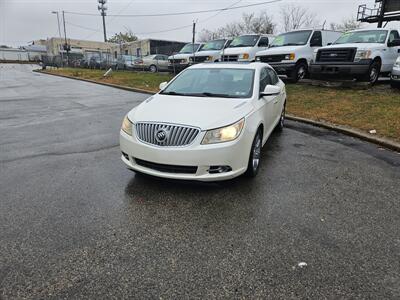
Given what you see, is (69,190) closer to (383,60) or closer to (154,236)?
(154,236)

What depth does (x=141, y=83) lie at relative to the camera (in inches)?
667

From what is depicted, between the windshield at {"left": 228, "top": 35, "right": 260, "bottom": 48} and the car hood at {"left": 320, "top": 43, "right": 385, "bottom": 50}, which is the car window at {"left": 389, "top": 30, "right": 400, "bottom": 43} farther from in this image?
the windshield at {"left": 228, "top": 35, "right": 260, "bottom": 48}

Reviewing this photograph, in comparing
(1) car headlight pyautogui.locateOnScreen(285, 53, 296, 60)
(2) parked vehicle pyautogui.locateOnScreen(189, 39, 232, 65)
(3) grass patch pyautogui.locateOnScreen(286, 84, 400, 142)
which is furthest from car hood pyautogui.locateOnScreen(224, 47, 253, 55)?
(3) grass patch pyautogui.locateOnScreen(286, 84, 400, 142)

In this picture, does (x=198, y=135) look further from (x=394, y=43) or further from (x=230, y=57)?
(x=230, y=57)

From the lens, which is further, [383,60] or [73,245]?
[383,60]

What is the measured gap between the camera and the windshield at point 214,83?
473 centimetres

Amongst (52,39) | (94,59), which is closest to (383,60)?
(94,59)

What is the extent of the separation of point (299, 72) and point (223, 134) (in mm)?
10555

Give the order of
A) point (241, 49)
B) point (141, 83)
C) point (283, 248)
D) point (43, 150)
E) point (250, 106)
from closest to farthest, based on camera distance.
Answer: point (283, 248), point (250, 106), point (43, 150), point (241, 49), point (141, 83)

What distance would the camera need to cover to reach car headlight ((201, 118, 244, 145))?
11.8ft

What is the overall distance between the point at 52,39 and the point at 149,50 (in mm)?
33231

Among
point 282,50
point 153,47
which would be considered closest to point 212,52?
point 282,50

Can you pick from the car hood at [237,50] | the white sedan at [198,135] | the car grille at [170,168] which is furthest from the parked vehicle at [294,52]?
the car grille at [170,168]

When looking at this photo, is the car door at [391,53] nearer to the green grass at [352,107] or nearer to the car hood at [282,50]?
the green grass at [352,107]
